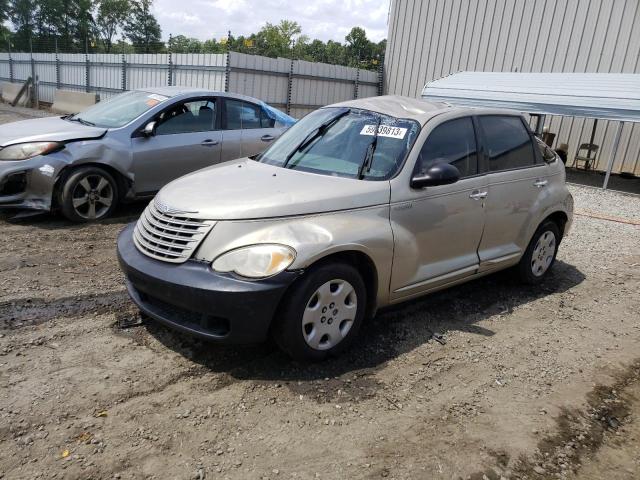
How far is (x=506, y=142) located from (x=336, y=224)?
2273mm

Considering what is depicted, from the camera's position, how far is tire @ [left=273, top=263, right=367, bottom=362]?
323 cm

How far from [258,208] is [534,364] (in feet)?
7.55

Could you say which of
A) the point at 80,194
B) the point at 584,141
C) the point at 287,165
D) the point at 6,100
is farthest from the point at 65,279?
the point at 6,100

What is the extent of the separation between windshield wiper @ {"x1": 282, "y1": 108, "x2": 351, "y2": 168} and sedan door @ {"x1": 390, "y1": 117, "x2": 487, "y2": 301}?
80 centimetres

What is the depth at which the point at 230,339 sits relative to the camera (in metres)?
3.19

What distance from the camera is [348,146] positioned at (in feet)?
13.6

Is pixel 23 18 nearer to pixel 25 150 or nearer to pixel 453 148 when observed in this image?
pixel 25 150

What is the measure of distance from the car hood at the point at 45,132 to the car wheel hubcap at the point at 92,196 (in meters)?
0.52

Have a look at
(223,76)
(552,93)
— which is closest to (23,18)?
(223,76)

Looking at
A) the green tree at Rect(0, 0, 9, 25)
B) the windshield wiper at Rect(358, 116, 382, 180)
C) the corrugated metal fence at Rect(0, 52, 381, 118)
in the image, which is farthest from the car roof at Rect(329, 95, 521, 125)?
the green tree at Rect(0, 0, 9, 25)

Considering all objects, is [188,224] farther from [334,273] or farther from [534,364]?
[534,364]

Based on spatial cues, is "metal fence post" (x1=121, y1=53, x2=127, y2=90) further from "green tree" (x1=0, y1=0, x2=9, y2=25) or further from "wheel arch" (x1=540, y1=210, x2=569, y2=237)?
"green tree" (x1=0, y1=0, x2=9, y2=25)

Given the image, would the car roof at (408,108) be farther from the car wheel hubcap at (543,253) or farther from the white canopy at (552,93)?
the white canopy at (552,93)

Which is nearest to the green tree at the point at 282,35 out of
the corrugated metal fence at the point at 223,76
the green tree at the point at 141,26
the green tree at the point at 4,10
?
the green tree at the point at 141,26
